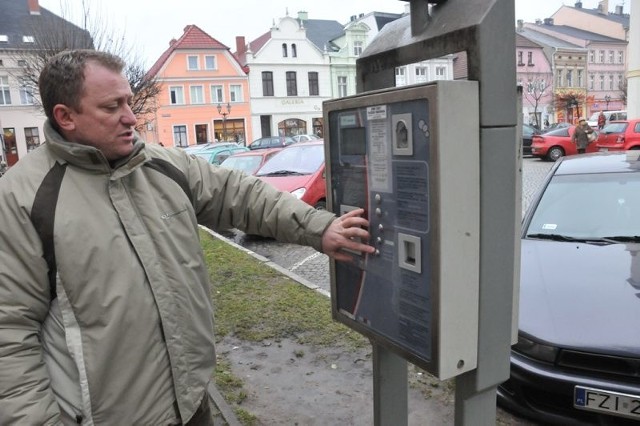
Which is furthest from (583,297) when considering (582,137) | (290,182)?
(582,137)

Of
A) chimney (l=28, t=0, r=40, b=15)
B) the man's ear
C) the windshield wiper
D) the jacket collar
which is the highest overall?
chimney (l=28, t=0, r=40, b=15)

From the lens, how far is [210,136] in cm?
4409

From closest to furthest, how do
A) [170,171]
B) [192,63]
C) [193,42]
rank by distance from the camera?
[170,171] < [193,42] < [192,63]

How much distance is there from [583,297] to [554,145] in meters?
18.4

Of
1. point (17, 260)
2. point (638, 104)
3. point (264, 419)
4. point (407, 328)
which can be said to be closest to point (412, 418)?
point (264, 419)

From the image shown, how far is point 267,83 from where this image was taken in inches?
1763

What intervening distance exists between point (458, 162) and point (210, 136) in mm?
43911

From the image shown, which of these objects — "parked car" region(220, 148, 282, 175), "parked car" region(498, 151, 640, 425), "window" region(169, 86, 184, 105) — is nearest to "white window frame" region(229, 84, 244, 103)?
"window" region(169, 86, 184, 105)

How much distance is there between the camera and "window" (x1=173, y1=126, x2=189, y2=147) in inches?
1689

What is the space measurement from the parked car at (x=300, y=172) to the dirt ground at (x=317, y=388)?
4.16 metres

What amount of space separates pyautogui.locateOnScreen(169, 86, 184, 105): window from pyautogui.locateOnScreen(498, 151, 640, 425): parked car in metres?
41.0

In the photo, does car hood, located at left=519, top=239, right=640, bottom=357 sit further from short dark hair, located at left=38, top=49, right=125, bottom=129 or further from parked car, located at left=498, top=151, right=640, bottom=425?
short dark hair, located at left=38, top=49, right=125, bottom=129

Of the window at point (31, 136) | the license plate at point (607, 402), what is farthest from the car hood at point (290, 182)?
the window at point (31, 136)

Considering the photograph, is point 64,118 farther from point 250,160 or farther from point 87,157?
point 250,160
